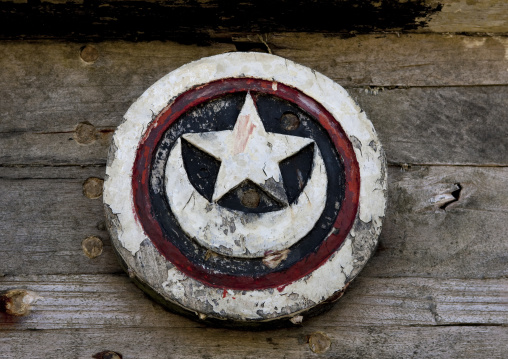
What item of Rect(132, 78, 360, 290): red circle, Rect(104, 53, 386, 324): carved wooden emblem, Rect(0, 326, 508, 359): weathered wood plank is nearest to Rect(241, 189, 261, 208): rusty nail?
Rect(104, 53, 386, 324): carved wooden emblem

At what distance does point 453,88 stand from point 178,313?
1.12 metres

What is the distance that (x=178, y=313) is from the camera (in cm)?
147

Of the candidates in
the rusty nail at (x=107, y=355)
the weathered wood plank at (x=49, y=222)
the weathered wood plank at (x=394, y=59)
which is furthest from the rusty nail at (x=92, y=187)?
the weathered wood plank at (x=394, y=59)

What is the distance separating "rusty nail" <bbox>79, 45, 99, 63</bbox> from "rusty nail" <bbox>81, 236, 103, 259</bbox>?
22.7 inches

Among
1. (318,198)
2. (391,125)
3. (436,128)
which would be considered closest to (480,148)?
(436,128)

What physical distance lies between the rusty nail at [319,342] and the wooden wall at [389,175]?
0.04ft

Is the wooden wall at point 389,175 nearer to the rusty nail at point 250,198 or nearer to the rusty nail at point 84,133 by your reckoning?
the rusty nail at point 84,133

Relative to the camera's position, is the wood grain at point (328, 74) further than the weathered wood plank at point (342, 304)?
Yes

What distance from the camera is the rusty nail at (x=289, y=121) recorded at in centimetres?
151

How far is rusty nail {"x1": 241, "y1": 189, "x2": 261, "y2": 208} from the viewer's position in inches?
56.9

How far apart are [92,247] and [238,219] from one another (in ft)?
1.57

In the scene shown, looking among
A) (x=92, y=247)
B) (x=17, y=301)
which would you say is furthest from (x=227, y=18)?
(x=17, y=301)

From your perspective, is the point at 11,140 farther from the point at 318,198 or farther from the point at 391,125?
the point at 391,125

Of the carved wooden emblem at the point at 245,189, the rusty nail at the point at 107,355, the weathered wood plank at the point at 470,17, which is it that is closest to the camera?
the carved wooden emblem at the point at 245,189
